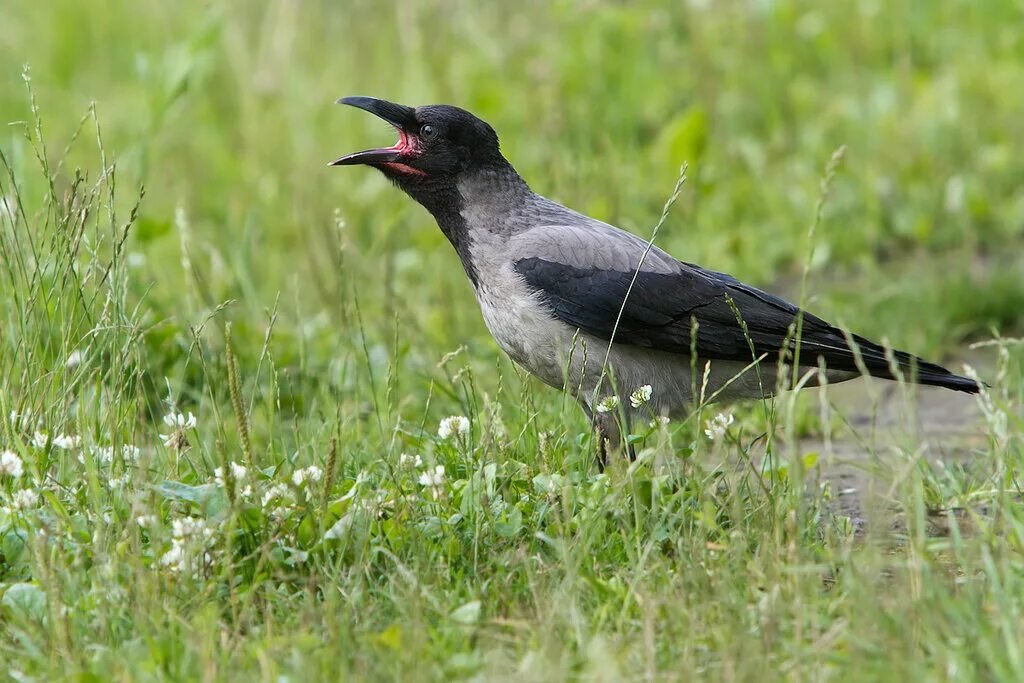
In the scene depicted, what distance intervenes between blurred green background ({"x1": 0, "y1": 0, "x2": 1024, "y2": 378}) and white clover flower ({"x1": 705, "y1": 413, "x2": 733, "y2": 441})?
7.81ft

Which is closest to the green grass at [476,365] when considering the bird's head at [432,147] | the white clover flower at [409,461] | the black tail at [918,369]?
the white clover flower at [409,461]

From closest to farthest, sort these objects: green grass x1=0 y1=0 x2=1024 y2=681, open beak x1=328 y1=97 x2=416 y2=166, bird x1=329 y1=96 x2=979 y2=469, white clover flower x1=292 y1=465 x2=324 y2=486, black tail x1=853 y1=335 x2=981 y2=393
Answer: green grass x1=0 y1=0 x2=1024 y2=681
white clover flower x1=292 y1=465 x2=324 y2=486
black tail x1=853 y1=335 x2=981 y2=393
bird x1=329 y1=96 x2=979 y2=469
open beak x1=328 y1=97 x2=416 y2=166

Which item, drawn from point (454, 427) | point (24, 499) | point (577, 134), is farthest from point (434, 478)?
point (577, 134)

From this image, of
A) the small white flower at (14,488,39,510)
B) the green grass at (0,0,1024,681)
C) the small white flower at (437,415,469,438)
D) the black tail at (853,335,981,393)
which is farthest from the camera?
the black tail at (853,335,981,393)

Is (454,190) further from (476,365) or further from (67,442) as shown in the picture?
(67,442)

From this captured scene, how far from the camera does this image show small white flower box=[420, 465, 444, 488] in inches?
141

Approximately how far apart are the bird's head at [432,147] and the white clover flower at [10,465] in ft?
5.91

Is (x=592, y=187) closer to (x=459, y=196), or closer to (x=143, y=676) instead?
(x=459, y=196)

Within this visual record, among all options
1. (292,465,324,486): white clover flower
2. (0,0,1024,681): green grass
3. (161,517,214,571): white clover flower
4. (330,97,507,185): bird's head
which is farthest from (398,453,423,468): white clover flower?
(330,97,507,185): bird's head

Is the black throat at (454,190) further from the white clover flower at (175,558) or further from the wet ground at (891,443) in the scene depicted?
the white clover flower at (175,558)

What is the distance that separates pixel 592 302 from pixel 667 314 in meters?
0.26

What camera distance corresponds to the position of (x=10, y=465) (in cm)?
351

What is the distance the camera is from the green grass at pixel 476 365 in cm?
298

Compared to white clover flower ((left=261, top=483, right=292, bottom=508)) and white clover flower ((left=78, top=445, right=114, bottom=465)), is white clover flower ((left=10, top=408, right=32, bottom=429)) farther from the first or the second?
white clover flower ((left=261, top=483, right=292, bottom=508))
